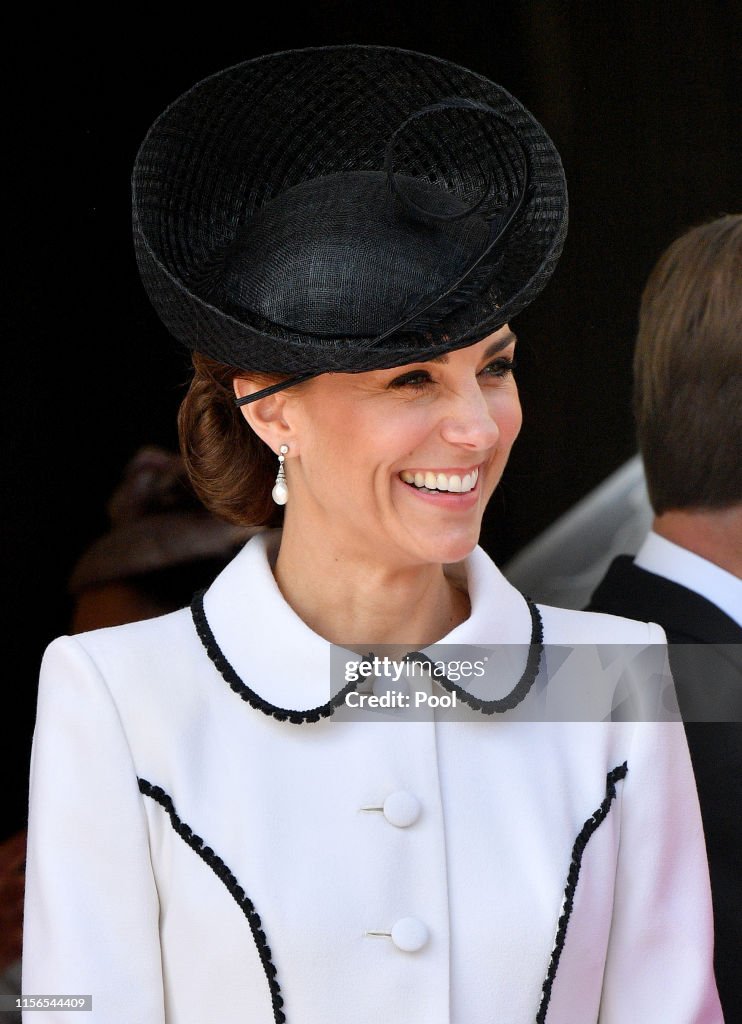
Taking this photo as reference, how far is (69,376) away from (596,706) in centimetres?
129

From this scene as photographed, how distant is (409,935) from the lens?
1875mm

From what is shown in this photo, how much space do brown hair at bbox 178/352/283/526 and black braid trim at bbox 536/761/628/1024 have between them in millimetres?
720

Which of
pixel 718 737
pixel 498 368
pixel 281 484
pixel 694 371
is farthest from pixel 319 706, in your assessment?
pixel 694 371

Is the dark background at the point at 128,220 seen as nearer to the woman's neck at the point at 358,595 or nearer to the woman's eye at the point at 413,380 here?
the woman's neck at the point at 358,595

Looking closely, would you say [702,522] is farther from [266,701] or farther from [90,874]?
[90,874]

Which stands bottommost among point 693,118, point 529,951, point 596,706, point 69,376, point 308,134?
point 529,951

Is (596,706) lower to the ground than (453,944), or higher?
higher

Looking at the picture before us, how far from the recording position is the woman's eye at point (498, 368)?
6.53ft

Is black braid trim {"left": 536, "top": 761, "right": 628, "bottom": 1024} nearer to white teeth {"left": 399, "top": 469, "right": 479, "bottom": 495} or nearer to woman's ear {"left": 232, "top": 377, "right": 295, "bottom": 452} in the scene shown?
white teeth {"left": 399, "top": 469, "right": 479, "bottom": 495}

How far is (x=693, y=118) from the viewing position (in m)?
2.88

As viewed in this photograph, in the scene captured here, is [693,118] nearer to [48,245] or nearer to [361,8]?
[361,8]

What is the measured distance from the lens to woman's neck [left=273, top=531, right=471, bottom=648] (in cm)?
208

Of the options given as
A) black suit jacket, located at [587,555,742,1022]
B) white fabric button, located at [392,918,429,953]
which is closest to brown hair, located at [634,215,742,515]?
black suit jacket, located at [587,555,742,1022]

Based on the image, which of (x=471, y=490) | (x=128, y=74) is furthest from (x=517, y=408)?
(x=128, y=74)
